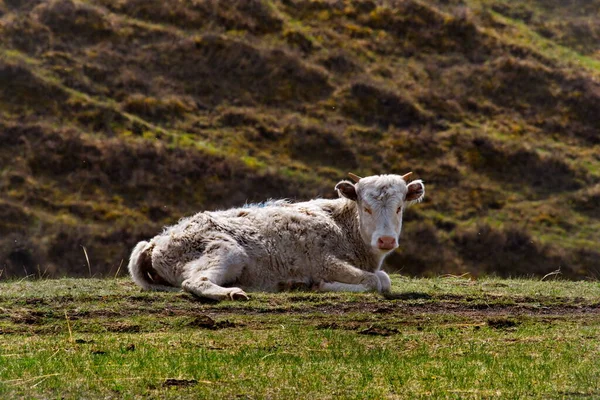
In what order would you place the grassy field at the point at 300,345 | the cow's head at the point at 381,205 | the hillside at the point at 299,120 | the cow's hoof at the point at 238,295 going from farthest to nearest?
the hillside at the point at 299,120, the cow's head at the point at 381,205, the cow's hoof at the point at 238,295, the grassy field at the point at 300,345

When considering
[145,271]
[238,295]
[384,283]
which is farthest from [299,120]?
[238,295]

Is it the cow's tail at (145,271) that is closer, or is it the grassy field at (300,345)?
the grassy field at (300,345)

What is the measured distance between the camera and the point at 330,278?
14266 millimetres

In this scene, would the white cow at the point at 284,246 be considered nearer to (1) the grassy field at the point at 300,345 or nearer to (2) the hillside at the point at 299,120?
(1) the grassy field at the point at 300,345

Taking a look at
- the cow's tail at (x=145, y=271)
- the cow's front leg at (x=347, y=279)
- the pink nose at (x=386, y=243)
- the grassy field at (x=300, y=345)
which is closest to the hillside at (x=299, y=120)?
the cow's tail at (x=145, y=271)

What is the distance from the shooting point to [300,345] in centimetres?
926

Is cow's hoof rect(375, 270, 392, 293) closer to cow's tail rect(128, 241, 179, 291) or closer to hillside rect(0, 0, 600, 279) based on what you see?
cow's tail rect(128, 241, 179, 291)

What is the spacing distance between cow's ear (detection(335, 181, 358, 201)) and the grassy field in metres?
1.81

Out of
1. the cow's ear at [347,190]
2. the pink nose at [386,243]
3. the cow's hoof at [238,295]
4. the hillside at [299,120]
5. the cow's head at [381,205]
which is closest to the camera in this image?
the cow's hoof at [238,295]

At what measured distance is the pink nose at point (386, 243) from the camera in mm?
13758

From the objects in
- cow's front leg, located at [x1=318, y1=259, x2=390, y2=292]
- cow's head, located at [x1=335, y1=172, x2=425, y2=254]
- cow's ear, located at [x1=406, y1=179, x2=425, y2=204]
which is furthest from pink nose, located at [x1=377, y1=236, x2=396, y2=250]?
cow's ear, located at [x1=406, y1=179, x2=425, y2=204]

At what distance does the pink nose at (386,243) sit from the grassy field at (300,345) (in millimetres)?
634

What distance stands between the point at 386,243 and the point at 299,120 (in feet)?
136

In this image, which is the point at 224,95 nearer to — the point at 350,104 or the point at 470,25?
the point at 350,104
